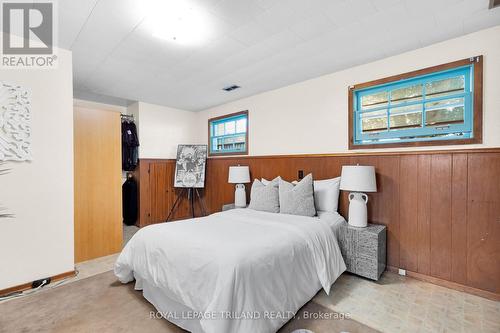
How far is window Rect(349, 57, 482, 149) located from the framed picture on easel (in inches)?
120

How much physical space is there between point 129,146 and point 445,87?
491cm

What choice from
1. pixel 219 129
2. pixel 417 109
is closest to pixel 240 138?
pixel 219 129

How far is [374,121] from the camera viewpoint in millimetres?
2891

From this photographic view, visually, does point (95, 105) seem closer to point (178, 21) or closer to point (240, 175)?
point (240, 175)

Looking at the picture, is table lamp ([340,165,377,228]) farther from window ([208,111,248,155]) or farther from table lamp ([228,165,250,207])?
window ([208,111,248,155])

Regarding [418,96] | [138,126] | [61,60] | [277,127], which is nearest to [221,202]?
[277,127]

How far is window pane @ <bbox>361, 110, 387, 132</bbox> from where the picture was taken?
281 cm

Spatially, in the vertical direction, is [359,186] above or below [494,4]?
below

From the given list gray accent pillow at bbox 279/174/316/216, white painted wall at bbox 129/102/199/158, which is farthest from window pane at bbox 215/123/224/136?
gray accent pillow at bbox 279/174/316/216

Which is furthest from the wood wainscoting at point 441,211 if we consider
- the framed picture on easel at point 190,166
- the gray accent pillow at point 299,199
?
the framed picture on easel at point 190,166

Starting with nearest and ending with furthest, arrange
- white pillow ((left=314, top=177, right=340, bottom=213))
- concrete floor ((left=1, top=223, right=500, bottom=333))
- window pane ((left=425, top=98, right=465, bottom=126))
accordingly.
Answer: concrete floor ((left=1, top=223, right=500, bottom=333)) → window pane ((left=425, top=98, right=465, bottom=126)) → white pillow ((left=314, top=177, right=340, bottom=213))

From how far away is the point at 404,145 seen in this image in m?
2.60

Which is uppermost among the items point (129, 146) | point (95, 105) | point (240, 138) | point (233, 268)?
point (95, 105)

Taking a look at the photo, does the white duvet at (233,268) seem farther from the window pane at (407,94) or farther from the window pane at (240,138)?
the window pane at (240,138)
